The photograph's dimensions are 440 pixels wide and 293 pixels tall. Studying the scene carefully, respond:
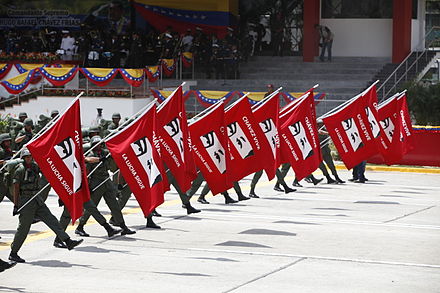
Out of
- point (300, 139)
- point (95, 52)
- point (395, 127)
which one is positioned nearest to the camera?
point (300, 139)

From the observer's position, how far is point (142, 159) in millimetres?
16406

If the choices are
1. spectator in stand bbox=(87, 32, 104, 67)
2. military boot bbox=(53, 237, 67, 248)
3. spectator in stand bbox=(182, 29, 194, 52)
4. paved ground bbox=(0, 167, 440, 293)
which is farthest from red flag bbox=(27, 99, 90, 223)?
spectator in stand bbox=(182, 29, 194, 52)

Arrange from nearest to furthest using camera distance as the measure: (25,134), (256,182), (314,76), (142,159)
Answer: (142,159) → (25,134) → (256,182) → (314,76)

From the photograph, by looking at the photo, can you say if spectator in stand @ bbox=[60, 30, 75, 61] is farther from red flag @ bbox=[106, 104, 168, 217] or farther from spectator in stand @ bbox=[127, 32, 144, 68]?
red flag @ bbox=[106, 104, 168, 217]

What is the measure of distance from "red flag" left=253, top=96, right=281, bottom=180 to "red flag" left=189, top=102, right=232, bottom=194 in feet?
6.50

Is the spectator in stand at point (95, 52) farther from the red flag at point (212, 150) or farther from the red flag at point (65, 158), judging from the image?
the red flag at point (65, 158)

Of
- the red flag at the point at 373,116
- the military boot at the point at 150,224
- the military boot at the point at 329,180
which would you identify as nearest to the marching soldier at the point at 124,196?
the military boot at the point at 150,224

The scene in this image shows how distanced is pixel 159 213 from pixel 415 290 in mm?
7861

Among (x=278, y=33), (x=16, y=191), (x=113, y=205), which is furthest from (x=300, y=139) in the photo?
(x=278, y=33)

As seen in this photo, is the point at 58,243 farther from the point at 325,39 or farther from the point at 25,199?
the point at 325,39

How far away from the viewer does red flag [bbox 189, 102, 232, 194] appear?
18.4 meters

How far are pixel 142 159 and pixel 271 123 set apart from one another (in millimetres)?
4893

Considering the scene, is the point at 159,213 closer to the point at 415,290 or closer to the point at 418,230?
the point at 418,230

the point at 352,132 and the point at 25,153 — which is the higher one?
the point at 25,153
